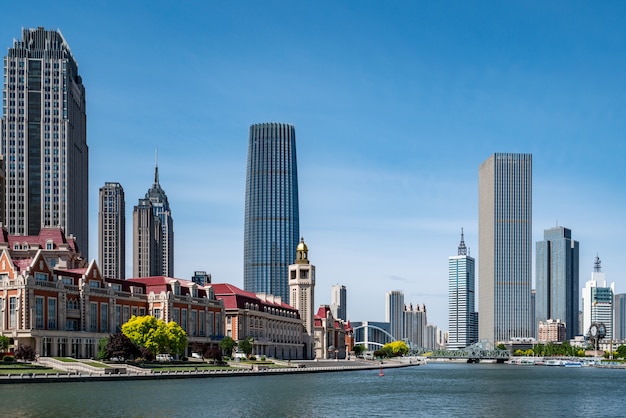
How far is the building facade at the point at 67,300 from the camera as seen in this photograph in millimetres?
151375

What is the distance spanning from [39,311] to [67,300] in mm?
8572

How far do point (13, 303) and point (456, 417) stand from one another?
84.4m

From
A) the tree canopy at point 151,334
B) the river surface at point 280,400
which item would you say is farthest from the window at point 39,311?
the river surface at point 280,400

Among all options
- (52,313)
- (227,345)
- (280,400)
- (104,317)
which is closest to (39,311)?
(52,313)

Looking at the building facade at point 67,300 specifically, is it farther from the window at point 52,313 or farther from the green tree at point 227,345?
the green tree at point 227,345

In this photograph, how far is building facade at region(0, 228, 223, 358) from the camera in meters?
151

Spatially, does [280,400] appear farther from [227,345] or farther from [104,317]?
[227,345]

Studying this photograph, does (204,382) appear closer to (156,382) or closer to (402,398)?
(156,382)

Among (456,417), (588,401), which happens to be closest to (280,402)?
(456,417)

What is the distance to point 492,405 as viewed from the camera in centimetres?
11581

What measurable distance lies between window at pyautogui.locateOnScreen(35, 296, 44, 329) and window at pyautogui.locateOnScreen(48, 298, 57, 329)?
2.12 metres

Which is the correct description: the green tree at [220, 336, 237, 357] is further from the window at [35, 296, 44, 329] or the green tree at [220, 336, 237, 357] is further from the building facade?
the window at [35, 296, 44, 329]

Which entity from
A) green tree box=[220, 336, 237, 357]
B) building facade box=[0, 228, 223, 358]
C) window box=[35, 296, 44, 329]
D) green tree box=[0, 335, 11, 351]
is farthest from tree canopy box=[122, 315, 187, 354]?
green tree box=[220, 336, 237, 357]

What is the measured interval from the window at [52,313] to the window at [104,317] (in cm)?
1380
